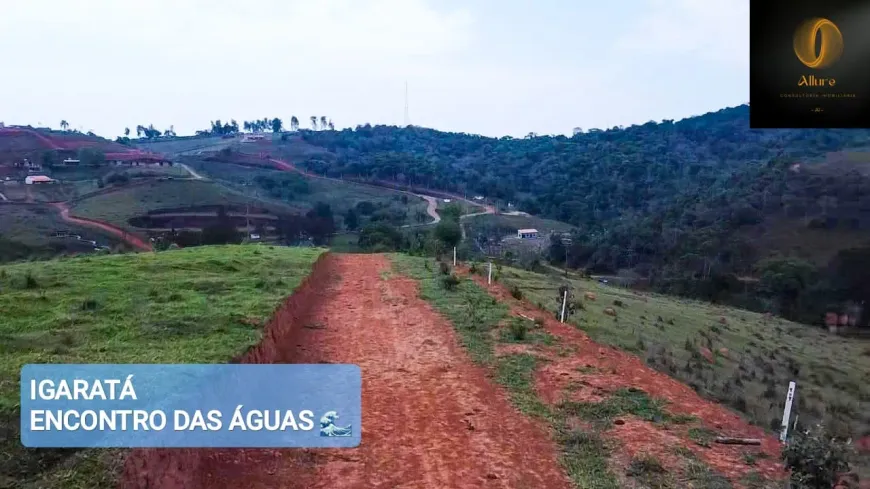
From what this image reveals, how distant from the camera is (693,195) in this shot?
2272 inches

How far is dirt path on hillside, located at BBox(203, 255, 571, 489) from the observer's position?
237 inches

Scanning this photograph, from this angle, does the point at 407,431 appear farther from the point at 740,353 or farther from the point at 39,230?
the point at 39,230

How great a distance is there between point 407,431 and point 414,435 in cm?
14

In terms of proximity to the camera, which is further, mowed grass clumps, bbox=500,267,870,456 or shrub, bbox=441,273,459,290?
shrub, bbox=441,273,459,290

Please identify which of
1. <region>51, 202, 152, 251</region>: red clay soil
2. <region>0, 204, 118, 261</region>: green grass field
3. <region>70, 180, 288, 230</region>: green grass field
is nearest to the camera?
<region>0, 204, 118, 261</region>: green grass field

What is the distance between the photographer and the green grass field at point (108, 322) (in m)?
4.89

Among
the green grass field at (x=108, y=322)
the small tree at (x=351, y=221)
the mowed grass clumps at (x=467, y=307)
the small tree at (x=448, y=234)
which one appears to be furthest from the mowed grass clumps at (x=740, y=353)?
the small tree at (x=351, y=221)

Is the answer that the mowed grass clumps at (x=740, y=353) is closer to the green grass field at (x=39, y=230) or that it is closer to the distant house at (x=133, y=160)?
the green grass field at (x=39, y=230)

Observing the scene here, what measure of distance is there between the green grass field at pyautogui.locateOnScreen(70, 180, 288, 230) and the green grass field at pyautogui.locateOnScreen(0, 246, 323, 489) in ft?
102

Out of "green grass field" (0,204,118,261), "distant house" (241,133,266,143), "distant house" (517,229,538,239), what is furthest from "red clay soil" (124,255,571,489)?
"distant house" (241,133,266,143)

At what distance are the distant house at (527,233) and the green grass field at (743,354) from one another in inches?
1247

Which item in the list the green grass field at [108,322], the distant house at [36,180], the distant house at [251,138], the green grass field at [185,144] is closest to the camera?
the green grass field at [108,322]

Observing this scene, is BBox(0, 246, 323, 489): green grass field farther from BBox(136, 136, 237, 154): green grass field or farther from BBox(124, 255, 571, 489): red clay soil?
BBox(136, 136, 237, 154): green grass field

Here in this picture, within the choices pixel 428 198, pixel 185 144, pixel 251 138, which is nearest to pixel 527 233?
pixel 428 198
